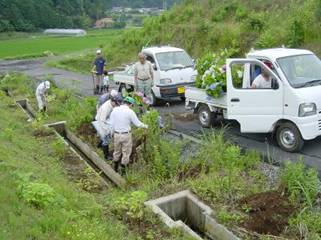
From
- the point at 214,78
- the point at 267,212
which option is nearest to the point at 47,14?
the point at 214,78

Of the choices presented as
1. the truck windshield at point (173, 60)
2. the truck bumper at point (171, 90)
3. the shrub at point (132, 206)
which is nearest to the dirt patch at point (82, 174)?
the shrub at point (132, 206)

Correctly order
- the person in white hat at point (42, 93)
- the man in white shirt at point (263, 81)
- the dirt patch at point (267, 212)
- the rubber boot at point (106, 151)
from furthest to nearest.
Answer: the person in white hat at point (42, 93) < the rubber boot at point (106, 151) < the man in white shirt at point (263, 81) < the dirt patch at point (267, 212)

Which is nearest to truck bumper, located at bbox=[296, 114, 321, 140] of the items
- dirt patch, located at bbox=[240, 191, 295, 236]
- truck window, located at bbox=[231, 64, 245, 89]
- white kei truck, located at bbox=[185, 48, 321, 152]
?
white kei truck, located at bbox=[185, 48, 321, 152]

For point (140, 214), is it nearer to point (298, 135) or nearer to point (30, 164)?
point (30, 164)

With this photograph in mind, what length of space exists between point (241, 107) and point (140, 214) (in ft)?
14.1

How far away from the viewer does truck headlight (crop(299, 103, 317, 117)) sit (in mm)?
8946

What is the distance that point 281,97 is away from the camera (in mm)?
9297

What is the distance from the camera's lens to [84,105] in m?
13.5

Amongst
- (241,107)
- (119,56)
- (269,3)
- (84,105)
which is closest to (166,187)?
(241,107)

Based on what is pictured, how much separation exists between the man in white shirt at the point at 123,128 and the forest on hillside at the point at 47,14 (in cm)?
7245

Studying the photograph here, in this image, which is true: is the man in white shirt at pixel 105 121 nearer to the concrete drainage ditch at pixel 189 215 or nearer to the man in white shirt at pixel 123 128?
the man in white shirt at pixel 123 128

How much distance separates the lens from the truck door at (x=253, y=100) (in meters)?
9.42

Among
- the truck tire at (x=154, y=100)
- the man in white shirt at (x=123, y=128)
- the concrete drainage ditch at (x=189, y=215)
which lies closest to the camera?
the concrete drainage ditch at (x=189, y=215)

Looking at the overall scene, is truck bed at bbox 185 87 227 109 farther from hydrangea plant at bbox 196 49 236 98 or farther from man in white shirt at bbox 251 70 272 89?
man in white shirt at bbox 251 70 272 89
